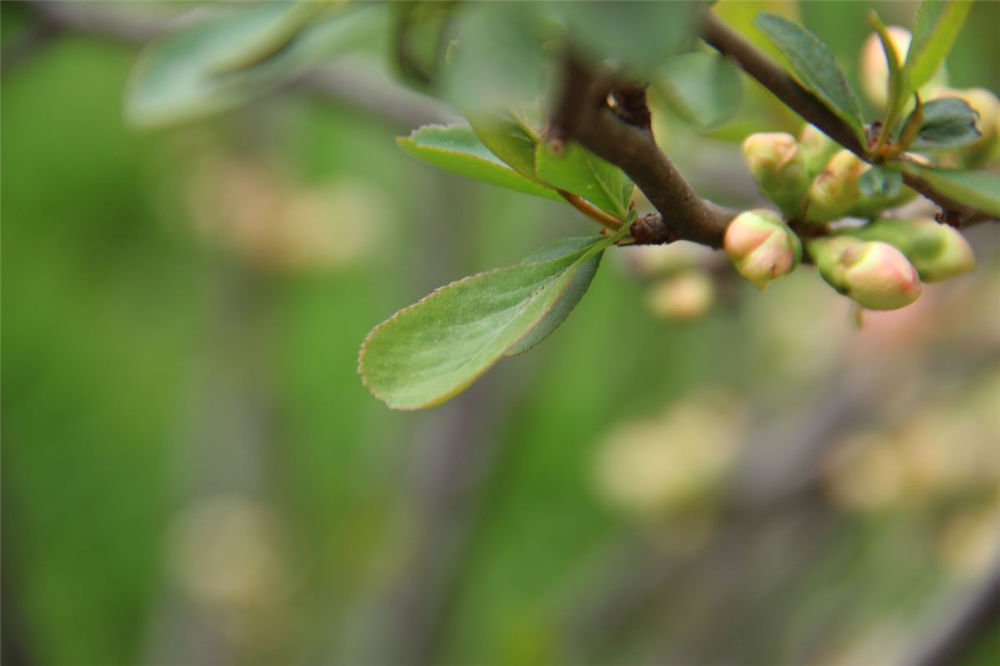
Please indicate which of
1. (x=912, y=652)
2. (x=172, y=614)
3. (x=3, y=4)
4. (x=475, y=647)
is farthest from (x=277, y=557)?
(x=912, y=652)

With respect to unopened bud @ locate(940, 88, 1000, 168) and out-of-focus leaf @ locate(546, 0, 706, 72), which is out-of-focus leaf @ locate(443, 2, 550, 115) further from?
unopened bud @ locate(940, 88, 1000, 168)

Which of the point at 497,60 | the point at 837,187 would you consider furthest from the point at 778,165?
the point at 497,60

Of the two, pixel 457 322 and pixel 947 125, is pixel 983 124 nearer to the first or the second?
pixel 947 125

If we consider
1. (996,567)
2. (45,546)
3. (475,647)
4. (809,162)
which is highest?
(809,162)

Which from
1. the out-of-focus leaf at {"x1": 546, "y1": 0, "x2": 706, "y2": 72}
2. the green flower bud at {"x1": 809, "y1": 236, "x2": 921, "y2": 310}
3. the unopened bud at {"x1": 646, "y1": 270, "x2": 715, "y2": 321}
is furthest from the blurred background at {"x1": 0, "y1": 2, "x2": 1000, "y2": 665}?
the out-of-focus leaf at {"x1": 546, "y1": 0, "x2": 706, "y2": 72}

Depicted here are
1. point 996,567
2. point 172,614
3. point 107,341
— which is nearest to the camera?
point 996,567

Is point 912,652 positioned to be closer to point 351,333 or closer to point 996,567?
point 996,567

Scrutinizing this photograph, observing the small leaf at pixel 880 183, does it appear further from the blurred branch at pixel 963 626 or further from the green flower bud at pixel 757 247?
the blurred branch at pixel 963 626

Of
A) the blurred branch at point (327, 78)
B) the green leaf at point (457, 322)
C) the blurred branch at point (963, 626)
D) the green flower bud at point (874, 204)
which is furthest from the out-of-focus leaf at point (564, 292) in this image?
the blurred branch at point (327, 78)
